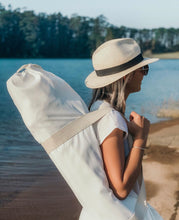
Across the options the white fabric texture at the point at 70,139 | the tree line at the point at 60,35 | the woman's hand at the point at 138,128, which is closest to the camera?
the white fabric texture at the point at 70,139

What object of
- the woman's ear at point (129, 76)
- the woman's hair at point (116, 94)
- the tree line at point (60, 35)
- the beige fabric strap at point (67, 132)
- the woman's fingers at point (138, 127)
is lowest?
the tree line at point (60, 35)

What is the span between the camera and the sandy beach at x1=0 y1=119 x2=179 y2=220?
4.99m

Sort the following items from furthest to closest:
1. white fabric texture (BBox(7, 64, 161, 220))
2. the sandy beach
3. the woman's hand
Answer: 1. the sandy beach
2. the woman's hand
3. white fabric texture (BBox(7, 64, 161, 220))

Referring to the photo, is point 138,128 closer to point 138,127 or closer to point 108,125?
point 138,127

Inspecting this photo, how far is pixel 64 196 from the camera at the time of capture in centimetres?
593

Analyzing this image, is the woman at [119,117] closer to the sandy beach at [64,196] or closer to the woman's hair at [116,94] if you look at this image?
the woman's hair at [116,94]

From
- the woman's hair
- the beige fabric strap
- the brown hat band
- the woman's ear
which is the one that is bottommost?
the beige fabric strap

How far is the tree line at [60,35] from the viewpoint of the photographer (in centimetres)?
8400

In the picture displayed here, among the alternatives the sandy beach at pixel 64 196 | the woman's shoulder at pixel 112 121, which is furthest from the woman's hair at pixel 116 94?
the sandy beach at pixel 64 196

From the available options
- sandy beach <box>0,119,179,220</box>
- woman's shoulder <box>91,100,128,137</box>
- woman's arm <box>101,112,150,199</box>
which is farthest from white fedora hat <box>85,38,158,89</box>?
sandy beach <box>0,119,179,220</box>

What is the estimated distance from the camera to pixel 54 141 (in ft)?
4.78

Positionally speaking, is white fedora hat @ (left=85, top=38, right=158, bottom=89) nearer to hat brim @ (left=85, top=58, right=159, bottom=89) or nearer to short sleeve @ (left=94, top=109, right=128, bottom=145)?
hat brim @ (left=85, top=58, right=159, bottom=89)

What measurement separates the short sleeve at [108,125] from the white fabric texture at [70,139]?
29 mm

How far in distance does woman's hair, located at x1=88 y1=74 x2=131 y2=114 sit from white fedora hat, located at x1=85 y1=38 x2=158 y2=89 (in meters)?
Result: 0.04
